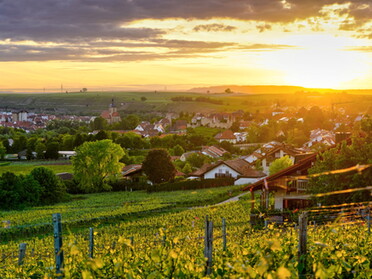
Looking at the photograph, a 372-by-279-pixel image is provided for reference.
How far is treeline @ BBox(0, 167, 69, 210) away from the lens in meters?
40.8

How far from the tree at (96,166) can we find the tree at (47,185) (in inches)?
277

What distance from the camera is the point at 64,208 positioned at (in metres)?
38.7

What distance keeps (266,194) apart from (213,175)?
101ft

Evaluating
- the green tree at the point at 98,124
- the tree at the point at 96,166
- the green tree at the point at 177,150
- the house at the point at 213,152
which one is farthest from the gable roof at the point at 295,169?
the green tree at the point at 98,124

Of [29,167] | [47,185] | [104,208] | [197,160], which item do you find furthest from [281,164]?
[29,167]

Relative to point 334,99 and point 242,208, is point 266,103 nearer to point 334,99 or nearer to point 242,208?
point 334,99

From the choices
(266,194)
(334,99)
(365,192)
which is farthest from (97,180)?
(334,99)

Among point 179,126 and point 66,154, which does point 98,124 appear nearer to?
point 179,126

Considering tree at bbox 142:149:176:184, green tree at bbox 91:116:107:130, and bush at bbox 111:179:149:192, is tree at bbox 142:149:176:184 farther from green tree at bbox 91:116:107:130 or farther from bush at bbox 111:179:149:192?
green tree at bbox 91:116:107:130

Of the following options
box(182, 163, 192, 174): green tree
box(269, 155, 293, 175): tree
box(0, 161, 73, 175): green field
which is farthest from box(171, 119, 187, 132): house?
box(269, 155, 293, 175): tree

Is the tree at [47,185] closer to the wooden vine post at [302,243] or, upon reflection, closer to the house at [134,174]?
the house at [134,174]

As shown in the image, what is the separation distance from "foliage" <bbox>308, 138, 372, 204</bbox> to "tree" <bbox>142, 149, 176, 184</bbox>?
32.7 metres

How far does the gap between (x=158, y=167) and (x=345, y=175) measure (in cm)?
3433

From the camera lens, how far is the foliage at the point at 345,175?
1831 cm
